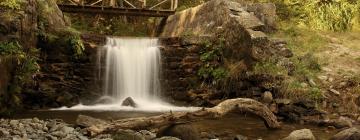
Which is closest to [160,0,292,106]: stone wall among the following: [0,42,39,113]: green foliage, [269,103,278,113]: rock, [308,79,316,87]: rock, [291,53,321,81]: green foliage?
Answer: [291,53,321,81]: green foliage

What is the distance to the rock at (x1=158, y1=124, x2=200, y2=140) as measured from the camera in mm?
7074

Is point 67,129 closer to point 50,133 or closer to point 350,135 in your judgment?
point 50,133

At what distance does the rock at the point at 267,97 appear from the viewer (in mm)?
10752

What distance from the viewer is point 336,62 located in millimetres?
12438

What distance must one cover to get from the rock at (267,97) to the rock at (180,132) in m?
3.86

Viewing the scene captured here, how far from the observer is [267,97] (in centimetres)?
1084

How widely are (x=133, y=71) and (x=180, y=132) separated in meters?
6.31

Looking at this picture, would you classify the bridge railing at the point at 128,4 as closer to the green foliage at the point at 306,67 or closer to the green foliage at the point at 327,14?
the green foliage at the point at 327,14

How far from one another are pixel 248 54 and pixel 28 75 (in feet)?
17.6

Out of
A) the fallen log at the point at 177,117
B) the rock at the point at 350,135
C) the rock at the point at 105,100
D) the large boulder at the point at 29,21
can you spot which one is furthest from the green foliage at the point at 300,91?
the large boulder at the point at 29,21

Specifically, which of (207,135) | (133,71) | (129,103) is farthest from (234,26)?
(207,135)

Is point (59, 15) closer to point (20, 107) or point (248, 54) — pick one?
point (20, 107)

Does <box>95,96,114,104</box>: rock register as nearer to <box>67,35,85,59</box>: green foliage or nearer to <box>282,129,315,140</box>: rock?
<box>67,35,85,59</box>: green foliage

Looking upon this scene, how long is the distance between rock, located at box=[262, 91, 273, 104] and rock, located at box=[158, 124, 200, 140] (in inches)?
152
